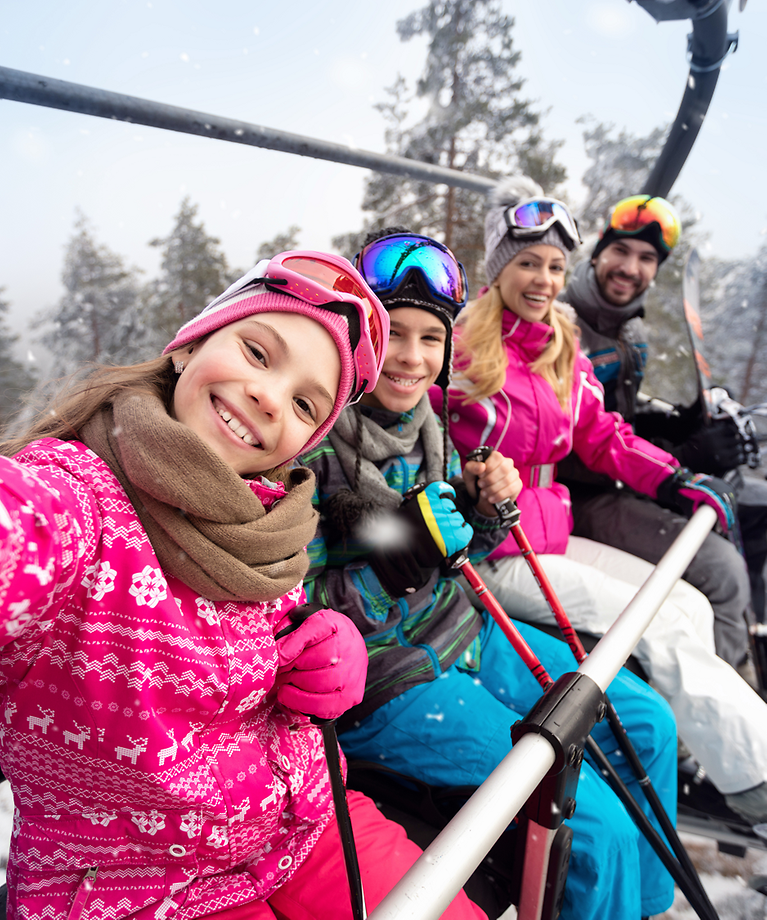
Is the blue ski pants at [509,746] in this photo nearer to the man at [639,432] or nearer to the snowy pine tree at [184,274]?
the man at [639,432]

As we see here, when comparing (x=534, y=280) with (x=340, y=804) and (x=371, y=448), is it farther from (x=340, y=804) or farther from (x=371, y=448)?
(x=340, y=804)

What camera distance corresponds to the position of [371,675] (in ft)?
5.06

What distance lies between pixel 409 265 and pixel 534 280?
1.00 metres

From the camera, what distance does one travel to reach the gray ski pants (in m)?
2.65

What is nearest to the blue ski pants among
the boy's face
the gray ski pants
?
the boy's face

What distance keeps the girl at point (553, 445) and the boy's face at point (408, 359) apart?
0.60 meters

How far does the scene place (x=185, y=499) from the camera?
0.83 m

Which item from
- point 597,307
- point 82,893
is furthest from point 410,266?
point 597,307

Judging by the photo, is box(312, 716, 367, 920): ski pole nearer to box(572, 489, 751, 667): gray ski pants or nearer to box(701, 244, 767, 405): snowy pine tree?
box(572, 489, 751, 667): gray ski pants

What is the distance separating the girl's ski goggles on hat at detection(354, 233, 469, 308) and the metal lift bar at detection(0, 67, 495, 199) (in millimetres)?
1152

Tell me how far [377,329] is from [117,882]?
1.20m

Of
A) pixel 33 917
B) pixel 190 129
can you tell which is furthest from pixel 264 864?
pixel 190 129

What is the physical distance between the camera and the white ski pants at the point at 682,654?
1744 millimetres

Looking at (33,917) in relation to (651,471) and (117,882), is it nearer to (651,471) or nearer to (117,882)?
(117,882)
